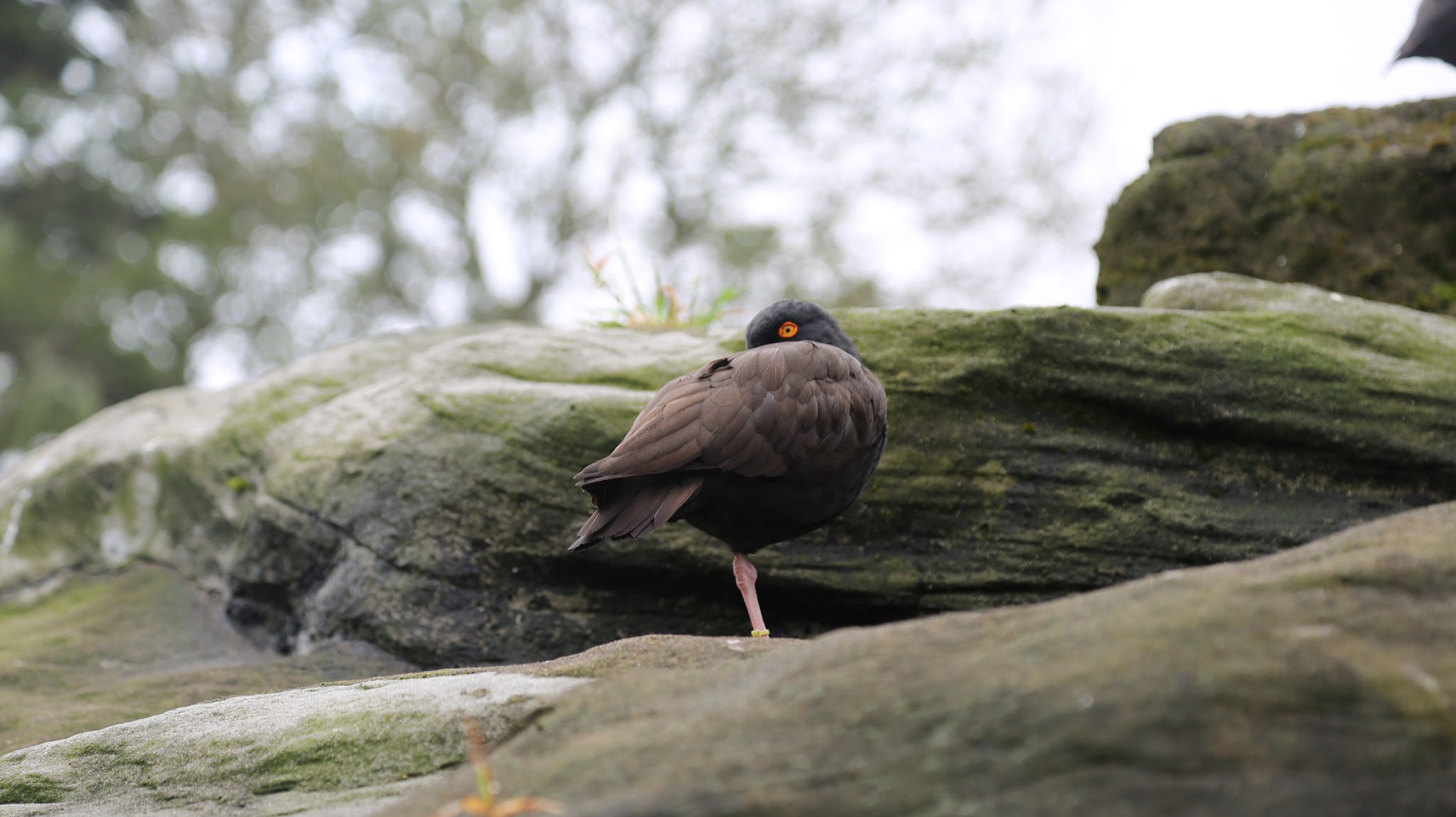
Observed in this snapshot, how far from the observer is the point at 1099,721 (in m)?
1.91

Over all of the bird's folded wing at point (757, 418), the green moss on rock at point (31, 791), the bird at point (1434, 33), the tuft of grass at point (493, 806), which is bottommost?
the green moss on rock at point (31, 791)

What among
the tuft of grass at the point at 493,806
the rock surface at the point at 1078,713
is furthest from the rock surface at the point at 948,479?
the tuft of grass at the point at 493,806

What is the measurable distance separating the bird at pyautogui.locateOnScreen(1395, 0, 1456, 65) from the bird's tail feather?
18.0ft

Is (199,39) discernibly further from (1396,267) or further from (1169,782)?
(1169,782)

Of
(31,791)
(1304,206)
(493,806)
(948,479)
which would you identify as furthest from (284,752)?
(1304,206)

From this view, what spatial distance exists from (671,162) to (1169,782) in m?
16.4

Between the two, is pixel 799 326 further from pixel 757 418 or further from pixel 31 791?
pixel 31 791

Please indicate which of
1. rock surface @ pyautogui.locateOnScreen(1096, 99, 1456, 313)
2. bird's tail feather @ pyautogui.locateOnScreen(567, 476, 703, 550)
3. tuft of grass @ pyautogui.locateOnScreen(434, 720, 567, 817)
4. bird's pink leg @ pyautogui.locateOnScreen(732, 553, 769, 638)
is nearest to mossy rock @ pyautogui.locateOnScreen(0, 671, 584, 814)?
tuft of grass @ pyautogui.locateOnScreen(434, 720, 567, 817)

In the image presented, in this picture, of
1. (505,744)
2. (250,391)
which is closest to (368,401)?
(250,391)

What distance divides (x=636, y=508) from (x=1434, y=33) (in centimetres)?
582

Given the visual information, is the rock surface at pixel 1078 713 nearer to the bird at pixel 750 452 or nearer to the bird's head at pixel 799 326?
the bird at pixel 750 452

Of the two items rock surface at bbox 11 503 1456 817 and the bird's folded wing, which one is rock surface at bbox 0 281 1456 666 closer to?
the bird's folded wing

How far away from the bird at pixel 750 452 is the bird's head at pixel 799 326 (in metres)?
0.40

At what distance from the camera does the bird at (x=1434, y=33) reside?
20.8 ft
